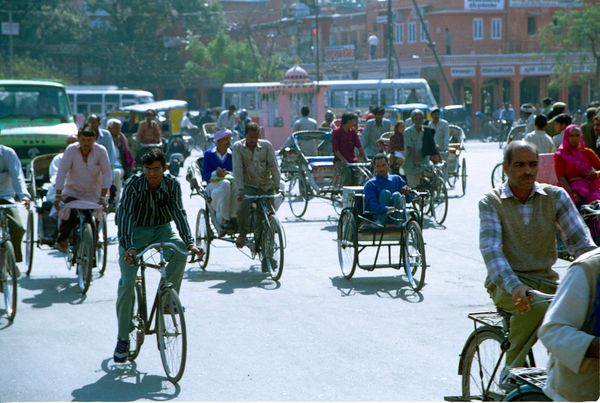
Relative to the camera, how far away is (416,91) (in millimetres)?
49219

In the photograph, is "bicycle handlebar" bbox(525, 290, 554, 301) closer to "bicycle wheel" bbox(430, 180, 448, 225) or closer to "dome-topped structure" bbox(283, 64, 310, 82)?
"bicycle wheel" bbox(430, 180, 448, 225)

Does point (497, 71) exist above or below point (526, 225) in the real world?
below

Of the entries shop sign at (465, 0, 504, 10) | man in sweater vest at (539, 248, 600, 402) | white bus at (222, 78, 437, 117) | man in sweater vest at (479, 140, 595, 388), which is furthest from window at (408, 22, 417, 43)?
man in sweater vest at (539, 248, 600, 402)

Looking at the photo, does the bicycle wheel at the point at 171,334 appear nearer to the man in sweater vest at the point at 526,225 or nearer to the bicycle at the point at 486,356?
the bicycle at the point at 486,356

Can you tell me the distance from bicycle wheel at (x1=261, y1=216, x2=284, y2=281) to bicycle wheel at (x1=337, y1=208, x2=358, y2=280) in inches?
25.3

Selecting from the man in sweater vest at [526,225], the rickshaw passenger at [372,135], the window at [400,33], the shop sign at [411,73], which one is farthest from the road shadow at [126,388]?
the window at [400,33]

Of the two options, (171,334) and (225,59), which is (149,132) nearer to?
(171,334)

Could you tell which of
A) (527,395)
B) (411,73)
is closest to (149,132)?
(527,395)

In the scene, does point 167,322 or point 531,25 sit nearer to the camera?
point 167,322

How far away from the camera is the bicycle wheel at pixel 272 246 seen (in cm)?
1269

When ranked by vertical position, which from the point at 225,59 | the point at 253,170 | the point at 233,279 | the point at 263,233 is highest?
the point at 225,59

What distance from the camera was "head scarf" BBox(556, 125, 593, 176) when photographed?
1246 cm

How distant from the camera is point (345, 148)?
1884cm

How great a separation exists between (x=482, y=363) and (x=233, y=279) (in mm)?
7135
